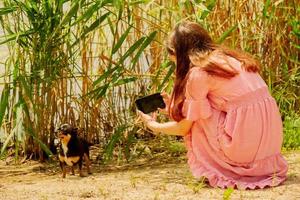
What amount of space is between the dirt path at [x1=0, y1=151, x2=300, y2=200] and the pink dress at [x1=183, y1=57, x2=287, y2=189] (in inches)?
4.5

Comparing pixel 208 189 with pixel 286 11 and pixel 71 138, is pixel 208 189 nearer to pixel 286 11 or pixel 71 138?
pixel 71 138

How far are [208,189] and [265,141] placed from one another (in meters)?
0.41

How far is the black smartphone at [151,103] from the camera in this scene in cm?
492

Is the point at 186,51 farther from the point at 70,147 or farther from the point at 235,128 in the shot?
the point at 70,147

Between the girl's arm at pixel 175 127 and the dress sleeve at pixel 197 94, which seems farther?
the girl's arm at pixel 175 127

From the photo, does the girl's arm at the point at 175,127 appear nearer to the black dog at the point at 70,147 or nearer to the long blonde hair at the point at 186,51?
the long blonde hair at the point at 186,51

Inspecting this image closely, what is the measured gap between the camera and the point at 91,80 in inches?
235

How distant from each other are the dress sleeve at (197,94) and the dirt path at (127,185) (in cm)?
38

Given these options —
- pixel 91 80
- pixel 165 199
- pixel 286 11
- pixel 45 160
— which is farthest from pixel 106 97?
pixel 165 199

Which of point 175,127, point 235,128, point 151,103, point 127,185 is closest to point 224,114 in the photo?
point 235,128

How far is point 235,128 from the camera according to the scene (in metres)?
4.54

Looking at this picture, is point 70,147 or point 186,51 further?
point 70,147

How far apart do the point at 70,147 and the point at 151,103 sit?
1.99 ft

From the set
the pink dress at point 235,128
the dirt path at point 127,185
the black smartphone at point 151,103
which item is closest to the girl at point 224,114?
the pink dress at point 235,128
